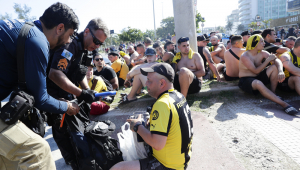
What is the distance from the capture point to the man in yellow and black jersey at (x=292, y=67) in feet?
14.8

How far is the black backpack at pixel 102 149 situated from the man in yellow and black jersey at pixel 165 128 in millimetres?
201

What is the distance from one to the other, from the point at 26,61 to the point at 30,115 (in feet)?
1.76

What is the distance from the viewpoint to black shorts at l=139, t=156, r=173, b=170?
2020mm

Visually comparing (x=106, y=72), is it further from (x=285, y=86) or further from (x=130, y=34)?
(x=130, y=34)

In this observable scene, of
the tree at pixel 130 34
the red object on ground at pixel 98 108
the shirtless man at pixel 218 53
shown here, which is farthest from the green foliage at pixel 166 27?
the red object on ground at pixel 98 108

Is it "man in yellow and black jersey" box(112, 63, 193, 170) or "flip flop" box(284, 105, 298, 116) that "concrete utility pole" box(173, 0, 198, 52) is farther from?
"man in yellow and black jersey" box(112, 63, 193, 170)

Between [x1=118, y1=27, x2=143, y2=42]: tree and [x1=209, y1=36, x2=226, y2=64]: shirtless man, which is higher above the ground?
[x1=118, y1=27, x2=143, y2=42]: tree

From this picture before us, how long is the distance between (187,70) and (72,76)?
2.65 meters

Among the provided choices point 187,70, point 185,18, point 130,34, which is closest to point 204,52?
point 185,18

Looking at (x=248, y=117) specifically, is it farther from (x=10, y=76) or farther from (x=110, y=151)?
(x=10, y=76)

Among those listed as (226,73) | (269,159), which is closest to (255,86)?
(226,73)

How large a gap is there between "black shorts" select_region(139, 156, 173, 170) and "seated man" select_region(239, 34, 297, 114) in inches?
135

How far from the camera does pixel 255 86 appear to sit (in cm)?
455

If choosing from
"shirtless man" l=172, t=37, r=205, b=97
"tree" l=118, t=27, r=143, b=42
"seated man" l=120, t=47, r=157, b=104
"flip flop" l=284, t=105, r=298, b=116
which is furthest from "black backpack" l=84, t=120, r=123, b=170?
"tree" l=118, t=27, r=143, b=42
